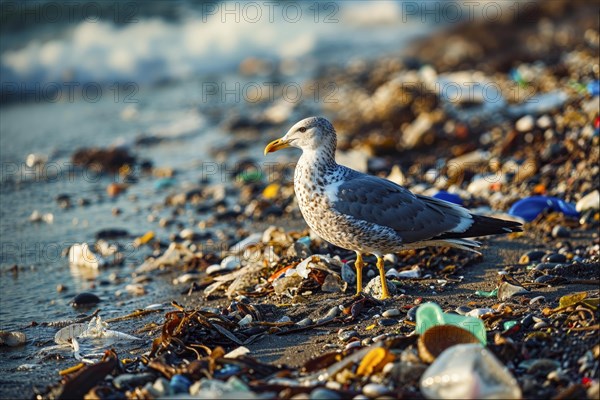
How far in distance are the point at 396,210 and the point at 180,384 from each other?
7.18ft

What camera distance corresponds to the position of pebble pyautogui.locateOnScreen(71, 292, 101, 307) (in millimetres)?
6422

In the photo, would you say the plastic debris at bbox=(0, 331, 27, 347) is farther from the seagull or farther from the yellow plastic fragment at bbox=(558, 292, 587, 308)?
the yellow plastic fragment at bbox=(558, 292, 587, 308)

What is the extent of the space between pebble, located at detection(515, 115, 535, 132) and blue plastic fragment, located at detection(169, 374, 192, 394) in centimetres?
608

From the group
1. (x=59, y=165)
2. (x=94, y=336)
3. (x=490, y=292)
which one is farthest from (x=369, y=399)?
(x=59, y=165)

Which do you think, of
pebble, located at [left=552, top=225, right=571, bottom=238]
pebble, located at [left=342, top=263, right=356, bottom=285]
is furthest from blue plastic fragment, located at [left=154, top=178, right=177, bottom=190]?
pebble, located at [left=552, top=225, right=571, bottom=238]

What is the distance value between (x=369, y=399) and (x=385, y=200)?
2.11 meters

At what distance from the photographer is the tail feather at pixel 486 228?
570 cm

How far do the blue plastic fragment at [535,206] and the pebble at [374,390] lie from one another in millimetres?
3571

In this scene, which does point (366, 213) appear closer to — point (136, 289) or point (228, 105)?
point (136, 289)

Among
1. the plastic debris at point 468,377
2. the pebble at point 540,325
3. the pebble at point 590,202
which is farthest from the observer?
the pebble at point 590,202

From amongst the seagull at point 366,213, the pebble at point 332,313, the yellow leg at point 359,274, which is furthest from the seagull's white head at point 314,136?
the pebble at point 332,313

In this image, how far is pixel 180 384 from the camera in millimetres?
4199

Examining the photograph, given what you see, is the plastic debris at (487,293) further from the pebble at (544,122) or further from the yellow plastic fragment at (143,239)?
the pebble at (544,122)

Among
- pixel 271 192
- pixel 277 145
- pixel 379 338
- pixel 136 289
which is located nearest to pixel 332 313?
pixel 379 338
